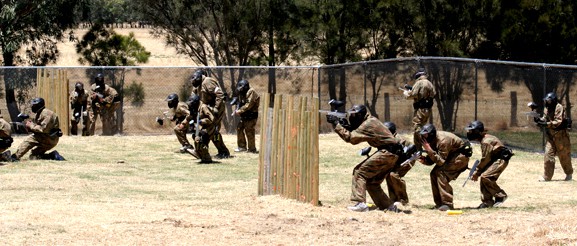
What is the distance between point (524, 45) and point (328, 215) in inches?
736

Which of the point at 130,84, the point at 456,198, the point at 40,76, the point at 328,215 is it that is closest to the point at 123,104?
the point at 130,84

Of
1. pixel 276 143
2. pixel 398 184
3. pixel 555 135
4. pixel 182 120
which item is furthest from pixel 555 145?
pixel 182 120

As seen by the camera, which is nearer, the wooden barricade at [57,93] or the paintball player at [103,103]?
the wooden barricade at [57,93]

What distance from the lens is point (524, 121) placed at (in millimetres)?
24969

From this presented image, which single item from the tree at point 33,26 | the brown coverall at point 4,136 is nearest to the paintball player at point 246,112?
the brown coverall at point 4,136

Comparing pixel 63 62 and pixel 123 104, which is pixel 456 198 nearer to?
pixel 123 104

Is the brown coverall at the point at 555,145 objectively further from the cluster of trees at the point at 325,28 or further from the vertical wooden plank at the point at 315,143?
the cluster of trees at the point at 325,28

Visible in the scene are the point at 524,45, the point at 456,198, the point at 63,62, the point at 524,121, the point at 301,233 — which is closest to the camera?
the point at 301,233

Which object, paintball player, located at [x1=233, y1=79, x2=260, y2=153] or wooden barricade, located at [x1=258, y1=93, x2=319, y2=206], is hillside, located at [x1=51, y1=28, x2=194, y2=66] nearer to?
paintball player, located at [x1=233, y1=79, x2=260, y2=153]

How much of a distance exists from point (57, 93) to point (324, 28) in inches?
413

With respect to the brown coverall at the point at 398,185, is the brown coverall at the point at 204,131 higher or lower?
higher

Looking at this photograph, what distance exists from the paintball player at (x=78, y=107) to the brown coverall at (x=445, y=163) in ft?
48.2

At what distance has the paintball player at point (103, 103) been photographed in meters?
28.5

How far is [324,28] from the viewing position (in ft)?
116
